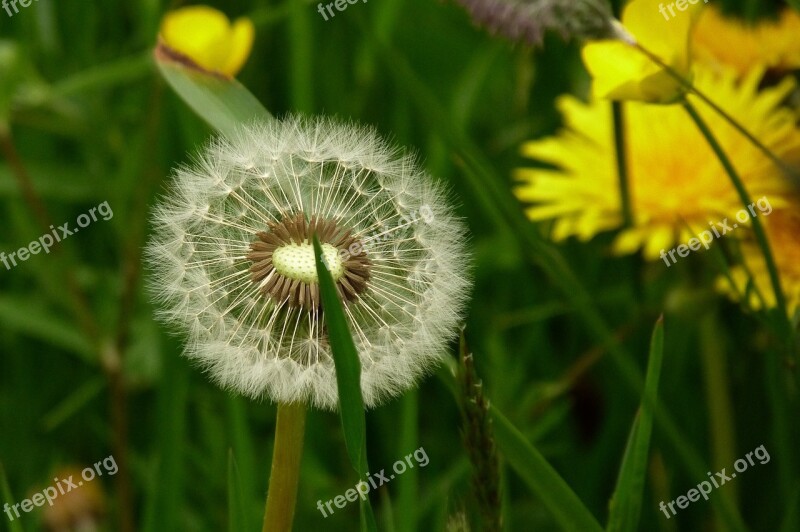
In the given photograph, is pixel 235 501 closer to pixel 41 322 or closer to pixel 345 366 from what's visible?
pixel 345 366

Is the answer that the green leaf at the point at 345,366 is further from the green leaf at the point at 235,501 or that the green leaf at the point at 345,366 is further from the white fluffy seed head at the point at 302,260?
the green leaf at the point at 235,501

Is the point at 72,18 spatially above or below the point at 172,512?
above

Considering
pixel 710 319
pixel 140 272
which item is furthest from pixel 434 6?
pixel 710 319

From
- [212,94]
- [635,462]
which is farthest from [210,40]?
[635,462]

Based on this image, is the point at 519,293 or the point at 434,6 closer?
the point at 519,293

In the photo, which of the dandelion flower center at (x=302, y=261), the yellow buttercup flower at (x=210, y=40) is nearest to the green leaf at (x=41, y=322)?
the yellow buttercup flower at (x=210, y=40)

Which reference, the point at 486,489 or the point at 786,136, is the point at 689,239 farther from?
the point at 486,489

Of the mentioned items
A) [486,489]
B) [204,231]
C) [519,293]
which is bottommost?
[486,489]
